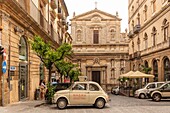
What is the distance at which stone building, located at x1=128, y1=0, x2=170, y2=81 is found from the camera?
99.9ft

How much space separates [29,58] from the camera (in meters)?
20.5

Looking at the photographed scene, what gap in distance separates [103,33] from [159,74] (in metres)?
25.9

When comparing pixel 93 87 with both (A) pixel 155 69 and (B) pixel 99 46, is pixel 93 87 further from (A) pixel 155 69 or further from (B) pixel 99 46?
(B) pixel 99 46

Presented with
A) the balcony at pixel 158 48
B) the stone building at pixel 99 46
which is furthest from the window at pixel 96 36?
the balcony at pixel 158 48

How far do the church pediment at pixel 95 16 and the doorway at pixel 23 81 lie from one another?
3818cm

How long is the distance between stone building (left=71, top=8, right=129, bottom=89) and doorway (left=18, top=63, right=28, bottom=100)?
1423 inches

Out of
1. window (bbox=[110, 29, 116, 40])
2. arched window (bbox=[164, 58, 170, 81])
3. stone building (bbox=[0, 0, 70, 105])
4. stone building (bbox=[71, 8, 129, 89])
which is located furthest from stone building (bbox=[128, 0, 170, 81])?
stone building (bbox=[0, 0, 70, 105])

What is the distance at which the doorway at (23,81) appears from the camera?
725 inches

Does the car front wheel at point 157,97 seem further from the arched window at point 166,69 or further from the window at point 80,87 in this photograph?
the arched window at point 166,69

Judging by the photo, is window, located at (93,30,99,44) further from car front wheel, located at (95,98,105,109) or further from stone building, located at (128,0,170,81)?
car front wheel, located at (95,98,105,109)

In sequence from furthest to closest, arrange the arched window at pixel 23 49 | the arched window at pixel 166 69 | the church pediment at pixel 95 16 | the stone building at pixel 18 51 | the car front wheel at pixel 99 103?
the church pediment at pixel 95 16
the arched window at pixel 166 69
the arched window at pixel 23 49
the car front wheel at pixel 99 103
the stone building at pixel 18 51

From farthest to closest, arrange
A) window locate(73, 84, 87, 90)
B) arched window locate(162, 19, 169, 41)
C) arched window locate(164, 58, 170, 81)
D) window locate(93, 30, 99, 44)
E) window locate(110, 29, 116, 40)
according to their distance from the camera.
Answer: window locate(93, 30, 99, 44) → window locate(110, 29, 116, 40) → arched window locate(162, 19, 169, 41) → arched window locate(164, 58, 170, 81) → window locate(73, 84, 87, 90)

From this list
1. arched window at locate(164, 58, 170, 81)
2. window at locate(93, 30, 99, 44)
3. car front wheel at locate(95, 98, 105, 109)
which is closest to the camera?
car front wheel at locate(95, 98, 105, 109)

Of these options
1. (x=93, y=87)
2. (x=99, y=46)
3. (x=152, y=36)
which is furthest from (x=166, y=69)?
(x=99, y=46)
